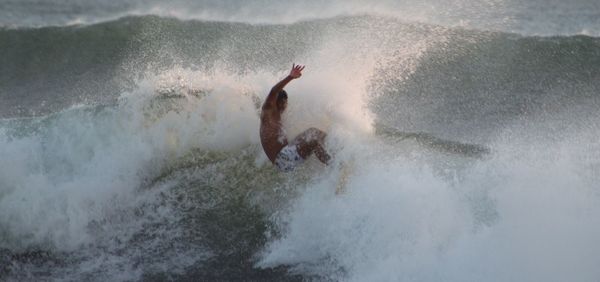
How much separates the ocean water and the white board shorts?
24cm

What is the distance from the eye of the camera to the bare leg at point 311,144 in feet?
18.8

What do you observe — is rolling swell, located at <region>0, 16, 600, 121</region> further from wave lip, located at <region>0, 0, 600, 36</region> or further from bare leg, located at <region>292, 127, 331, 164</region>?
bare leg, located at <region>292, 127, 331, 164</region>

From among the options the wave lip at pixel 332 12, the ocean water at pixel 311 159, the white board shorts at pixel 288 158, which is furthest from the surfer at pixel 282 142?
the wave lip at pixel 332 12

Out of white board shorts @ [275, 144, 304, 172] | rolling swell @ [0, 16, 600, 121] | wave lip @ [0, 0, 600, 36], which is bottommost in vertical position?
white board shorts @ [275, 144, 304, 172]

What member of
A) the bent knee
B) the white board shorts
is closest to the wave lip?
the bent knee

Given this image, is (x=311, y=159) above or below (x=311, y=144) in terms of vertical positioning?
below

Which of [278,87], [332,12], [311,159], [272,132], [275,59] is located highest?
[332,12]

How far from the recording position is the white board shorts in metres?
5.70

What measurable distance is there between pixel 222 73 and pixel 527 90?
3.14m

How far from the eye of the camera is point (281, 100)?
5672mm

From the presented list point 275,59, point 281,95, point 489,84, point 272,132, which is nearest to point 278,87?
point 281,95

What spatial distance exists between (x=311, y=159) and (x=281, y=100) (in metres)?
0.67

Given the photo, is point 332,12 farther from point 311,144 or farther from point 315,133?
point 311,144

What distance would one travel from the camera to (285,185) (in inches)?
239
